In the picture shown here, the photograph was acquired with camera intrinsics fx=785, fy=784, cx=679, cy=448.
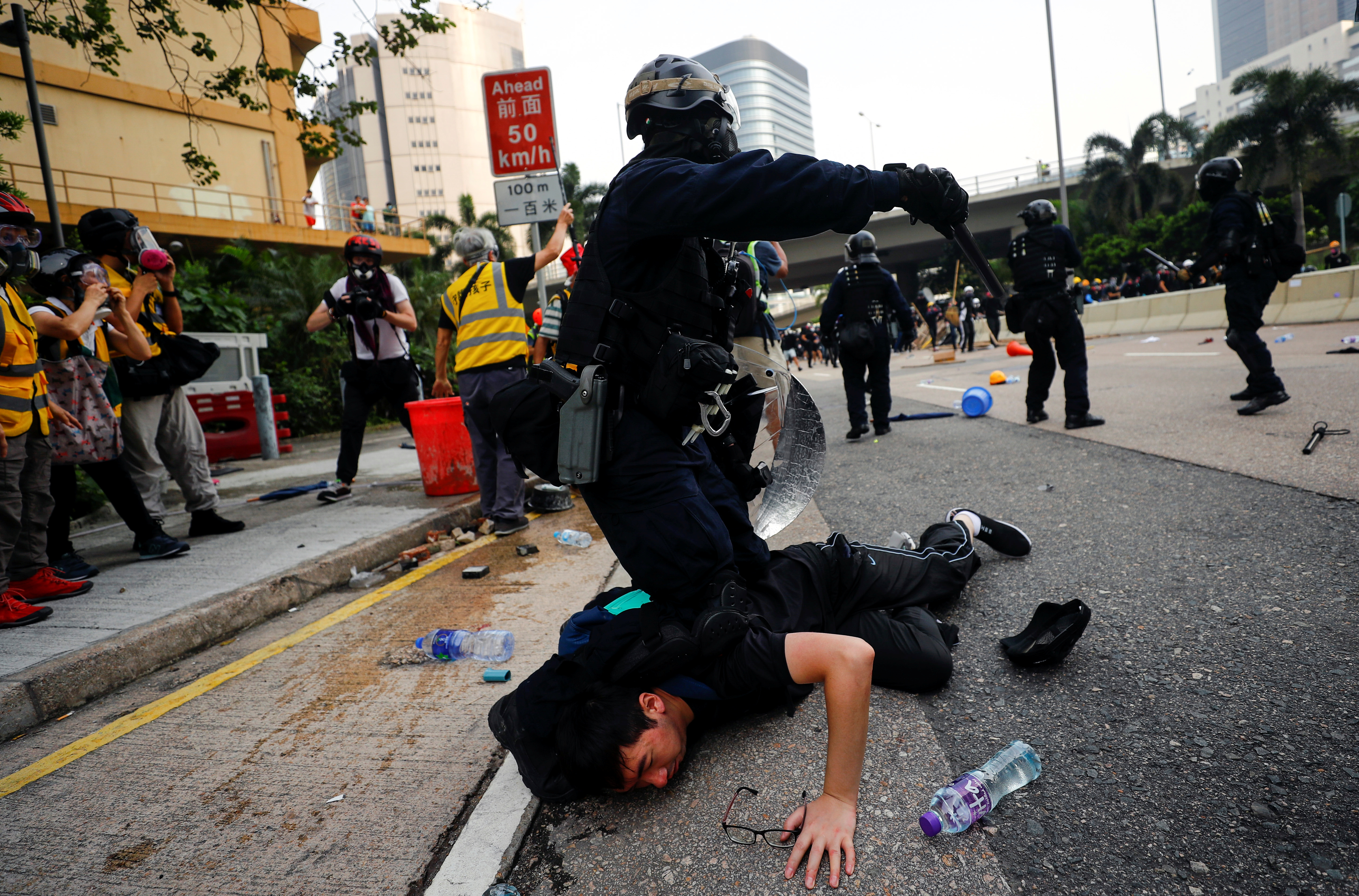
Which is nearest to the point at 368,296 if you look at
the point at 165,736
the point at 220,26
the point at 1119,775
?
the point at 165,736

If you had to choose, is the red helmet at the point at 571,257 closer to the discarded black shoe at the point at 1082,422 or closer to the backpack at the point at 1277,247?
the discarded black shoe at the point at 1082,422

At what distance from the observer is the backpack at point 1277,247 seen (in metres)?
6.17

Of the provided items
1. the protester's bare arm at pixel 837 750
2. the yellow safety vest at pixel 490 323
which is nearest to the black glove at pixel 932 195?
the protester's bare arm at pixel 837 750

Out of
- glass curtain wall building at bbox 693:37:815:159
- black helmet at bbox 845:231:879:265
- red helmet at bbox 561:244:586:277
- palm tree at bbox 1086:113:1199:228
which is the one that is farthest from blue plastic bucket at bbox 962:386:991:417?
glass curtain wall building at bbox 693:37:815:159

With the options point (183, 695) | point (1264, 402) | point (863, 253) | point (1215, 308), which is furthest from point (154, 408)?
point (1215, 308)

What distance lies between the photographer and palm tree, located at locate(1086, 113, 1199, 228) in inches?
1909

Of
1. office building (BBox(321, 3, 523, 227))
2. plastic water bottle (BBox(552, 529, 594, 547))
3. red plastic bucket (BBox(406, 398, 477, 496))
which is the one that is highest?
office building (BBox(321, 3, 523, 227))

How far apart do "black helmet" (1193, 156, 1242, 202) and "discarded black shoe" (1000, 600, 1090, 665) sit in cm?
540

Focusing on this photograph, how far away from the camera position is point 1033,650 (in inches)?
93.4

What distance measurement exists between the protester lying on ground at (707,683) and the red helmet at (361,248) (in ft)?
14.8

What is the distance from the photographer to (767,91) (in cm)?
15588

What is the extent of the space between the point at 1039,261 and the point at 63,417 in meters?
7.07

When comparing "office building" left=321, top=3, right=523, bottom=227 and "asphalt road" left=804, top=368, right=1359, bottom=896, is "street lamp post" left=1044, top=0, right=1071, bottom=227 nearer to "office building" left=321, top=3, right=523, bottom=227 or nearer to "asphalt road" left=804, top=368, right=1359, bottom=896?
"asphalt road" left=804, top=368, right=1359, bottom=896

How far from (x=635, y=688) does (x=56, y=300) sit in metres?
4.12
